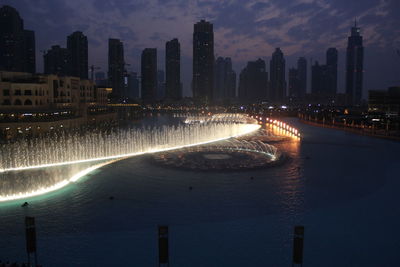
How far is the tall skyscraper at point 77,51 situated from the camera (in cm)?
18738

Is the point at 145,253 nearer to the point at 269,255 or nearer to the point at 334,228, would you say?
the point at 269,255

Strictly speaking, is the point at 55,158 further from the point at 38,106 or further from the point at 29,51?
the point at 29,51

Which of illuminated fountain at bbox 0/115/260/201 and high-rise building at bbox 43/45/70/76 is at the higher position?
high-rise building at bbox 43/45/70/76

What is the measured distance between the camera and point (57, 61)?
184125 mm

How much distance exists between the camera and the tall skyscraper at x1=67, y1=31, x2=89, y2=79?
18738 cm

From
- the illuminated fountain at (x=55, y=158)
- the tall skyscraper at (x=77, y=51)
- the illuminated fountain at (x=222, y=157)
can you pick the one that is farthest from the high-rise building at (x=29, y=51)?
the illuminated fountain at (x=222, y=157)

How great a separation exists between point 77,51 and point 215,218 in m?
191

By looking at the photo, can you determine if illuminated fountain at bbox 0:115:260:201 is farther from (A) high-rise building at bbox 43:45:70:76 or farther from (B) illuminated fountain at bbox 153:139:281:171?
(A) high-rise building at bbox 43:45:70:76

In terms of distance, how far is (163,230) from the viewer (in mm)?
10109

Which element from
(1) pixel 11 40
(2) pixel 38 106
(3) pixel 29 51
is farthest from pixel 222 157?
(3) pixel 29 51

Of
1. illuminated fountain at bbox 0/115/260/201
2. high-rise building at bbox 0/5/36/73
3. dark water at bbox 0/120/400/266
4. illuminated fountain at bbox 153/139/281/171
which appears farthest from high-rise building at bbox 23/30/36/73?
dark water at bbox 0/120/400/266

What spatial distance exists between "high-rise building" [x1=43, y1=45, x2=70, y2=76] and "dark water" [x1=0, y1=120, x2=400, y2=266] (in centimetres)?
17659

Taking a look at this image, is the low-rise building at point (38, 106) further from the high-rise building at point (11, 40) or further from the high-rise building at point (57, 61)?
the high-rise building at point (57, 61)

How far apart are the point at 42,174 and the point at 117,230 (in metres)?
12.0
